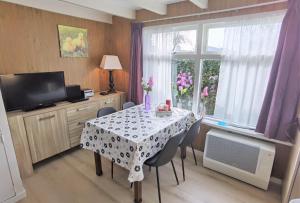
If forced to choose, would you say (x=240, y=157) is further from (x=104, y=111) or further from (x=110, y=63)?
(x=110, y=63)

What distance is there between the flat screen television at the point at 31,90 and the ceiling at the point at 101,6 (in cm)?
100

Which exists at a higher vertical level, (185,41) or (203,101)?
(185,41)

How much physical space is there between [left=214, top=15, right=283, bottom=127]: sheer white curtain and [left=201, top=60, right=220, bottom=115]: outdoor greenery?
0.15 m

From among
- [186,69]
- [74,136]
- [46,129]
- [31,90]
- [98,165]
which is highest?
[186,69]

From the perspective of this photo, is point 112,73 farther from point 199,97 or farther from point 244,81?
point 244,81

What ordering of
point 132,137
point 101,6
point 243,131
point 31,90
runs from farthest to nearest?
1. point 101,6
2. point 31,90
3. point 243,131
4. point 132,137

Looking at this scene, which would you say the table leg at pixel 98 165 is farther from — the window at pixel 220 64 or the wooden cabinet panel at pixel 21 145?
the window at pixel 220 64

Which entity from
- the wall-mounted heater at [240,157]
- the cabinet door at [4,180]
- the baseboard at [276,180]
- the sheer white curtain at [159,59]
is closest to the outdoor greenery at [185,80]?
the sheer white curtain at [159,59]

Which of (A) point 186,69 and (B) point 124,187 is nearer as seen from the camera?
(B) point 124,187

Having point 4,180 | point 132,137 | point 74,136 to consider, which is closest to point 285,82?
point 132,137

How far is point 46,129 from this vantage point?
7.64ft

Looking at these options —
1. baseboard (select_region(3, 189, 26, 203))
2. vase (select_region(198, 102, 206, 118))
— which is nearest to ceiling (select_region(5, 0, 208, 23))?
vase (select_region(198, 102, 206, 118))

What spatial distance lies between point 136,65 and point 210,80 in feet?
4.50

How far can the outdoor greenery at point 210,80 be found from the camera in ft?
8.08
